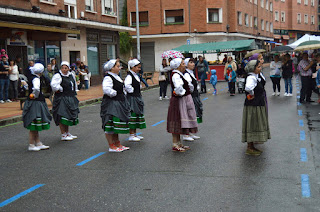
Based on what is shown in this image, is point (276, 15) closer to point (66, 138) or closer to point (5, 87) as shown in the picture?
point (5, 87)

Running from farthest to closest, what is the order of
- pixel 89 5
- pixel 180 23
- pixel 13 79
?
pixel 180 23
pixel 89 5
pixel 13 79

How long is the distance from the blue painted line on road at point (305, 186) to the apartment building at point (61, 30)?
1490 cm

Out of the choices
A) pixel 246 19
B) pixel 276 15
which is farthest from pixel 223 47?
pixel 276 15

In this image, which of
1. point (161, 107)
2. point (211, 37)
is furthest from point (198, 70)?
point (211, 37)

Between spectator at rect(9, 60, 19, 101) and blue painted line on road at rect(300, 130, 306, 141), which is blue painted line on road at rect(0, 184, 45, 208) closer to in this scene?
blue painted line on road at rect(300, 130, 306, 141)

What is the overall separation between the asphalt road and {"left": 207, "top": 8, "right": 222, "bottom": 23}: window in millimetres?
35738

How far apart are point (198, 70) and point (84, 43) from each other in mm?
9352

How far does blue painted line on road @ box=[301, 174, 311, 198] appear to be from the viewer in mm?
5160

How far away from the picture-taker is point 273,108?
13734 millimetres

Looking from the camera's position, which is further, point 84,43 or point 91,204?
point 84,43

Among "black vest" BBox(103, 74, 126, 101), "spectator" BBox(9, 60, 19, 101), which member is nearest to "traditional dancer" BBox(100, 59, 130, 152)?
"black vest" BBox(103, 74, 126, 101)

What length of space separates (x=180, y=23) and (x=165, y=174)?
39031 mm

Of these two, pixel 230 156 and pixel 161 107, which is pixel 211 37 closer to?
pixel 161 107

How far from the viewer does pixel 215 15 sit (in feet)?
147
